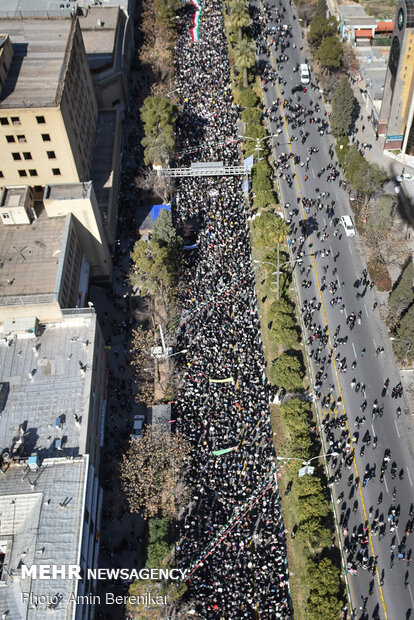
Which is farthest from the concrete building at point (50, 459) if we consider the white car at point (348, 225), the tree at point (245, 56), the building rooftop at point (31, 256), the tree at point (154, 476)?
the tree at point (245, 56)

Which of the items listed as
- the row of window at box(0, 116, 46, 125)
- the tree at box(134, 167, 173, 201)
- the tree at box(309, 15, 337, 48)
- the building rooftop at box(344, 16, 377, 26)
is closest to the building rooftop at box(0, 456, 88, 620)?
the row of window at box(0, 116, 46, 125)

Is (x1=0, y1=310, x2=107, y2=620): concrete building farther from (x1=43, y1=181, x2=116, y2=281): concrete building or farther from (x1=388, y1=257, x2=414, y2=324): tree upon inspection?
(x1=388, y1=257, x2=414, y2=324): tree

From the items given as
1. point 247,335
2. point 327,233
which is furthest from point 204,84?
point 247,335

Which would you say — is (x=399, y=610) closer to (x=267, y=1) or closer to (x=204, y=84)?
(x=204, y=84)

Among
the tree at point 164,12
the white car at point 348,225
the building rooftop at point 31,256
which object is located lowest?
the building rooftop at point 31,256

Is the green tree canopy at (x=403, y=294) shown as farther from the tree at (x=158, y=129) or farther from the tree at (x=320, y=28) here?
the tree at (x=320, y=28)
